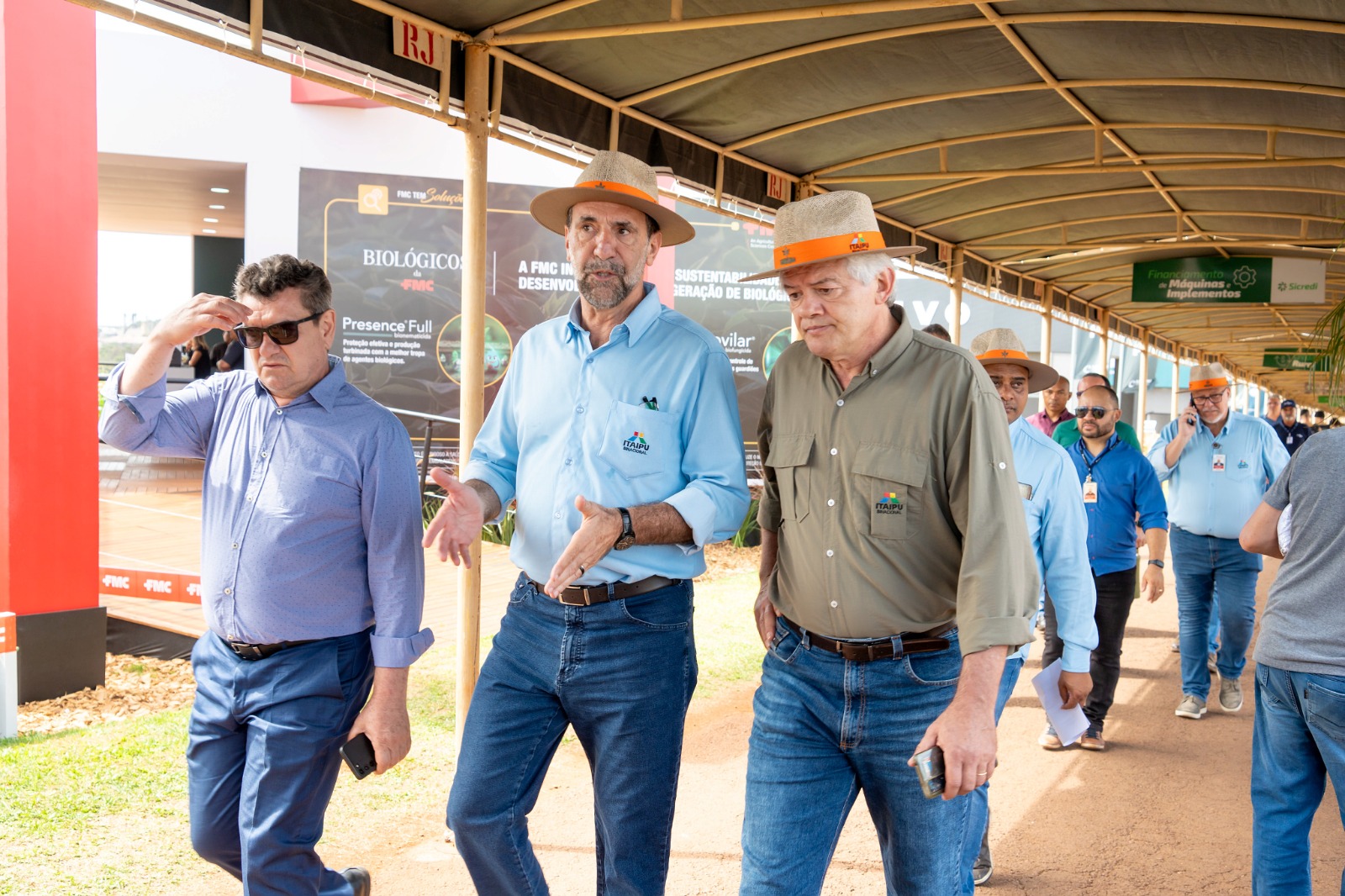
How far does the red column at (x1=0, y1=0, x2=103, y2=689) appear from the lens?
20.6 feet

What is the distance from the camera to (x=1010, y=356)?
4.83 m

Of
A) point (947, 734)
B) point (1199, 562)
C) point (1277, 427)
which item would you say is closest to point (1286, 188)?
point (1199, 562)

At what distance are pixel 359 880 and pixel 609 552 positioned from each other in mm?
1780

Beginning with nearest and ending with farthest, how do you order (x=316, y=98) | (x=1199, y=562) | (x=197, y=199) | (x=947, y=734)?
(x=947, y=734) → (x=1199, y=562) → (x=316, y=98) → (x=197, y=199)

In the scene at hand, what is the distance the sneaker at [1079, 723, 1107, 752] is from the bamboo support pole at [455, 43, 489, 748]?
12.7ft

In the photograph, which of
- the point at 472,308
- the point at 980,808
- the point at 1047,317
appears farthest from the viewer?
the point at 1047,317

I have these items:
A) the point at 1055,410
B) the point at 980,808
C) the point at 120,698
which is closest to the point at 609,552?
the point at 980,808

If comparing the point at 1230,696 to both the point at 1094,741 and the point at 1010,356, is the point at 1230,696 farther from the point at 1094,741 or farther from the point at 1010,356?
the point at 1010,356

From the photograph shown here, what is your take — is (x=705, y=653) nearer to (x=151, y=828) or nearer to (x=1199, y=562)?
(x=1199, y=562)

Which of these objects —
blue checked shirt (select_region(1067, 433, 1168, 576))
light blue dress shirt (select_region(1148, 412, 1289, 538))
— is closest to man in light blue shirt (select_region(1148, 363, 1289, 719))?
light blue dress shirt (select_region(1148, 412, 1289, 538))

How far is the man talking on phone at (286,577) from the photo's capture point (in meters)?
3.11

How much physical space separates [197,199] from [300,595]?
60.5 feet

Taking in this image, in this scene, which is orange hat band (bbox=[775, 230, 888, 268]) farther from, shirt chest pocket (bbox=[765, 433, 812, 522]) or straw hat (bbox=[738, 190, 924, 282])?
shirt chest pocket (bbox=[765, 433, 812, 522])

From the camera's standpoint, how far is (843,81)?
5945 millimetres
